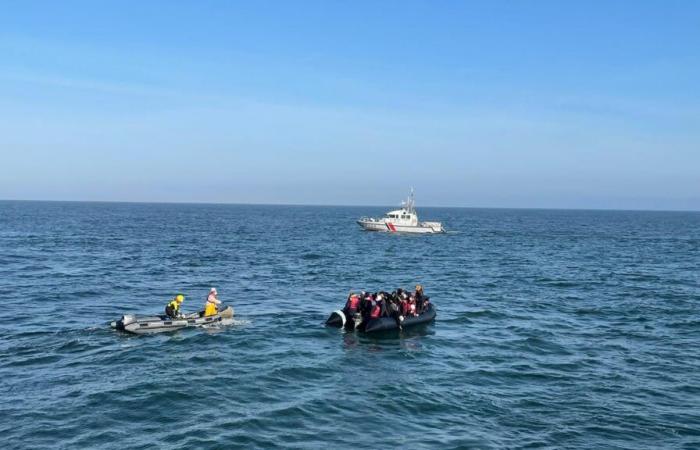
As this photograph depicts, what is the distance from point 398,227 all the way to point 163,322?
235 ft

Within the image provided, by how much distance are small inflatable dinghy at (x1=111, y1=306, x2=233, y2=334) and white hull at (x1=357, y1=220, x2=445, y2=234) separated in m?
69.1

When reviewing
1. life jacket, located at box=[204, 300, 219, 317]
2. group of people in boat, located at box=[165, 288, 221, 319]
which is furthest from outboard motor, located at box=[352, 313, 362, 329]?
→ life jacket, located at box=[204, 300, 219, 317]

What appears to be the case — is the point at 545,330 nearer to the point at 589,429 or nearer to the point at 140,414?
the point at 589,429

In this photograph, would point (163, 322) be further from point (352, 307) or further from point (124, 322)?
point (352, 307)

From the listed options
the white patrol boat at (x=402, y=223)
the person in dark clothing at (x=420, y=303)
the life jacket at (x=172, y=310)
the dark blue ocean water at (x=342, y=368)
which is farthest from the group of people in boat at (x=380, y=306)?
the white patrol boat at (x=402, y=223)

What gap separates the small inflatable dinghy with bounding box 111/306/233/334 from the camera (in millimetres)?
25781

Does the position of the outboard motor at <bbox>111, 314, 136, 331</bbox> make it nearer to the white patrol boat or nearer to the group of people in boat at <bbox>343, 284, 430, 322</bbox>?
the group of people in boat at <bbox>343, 284, 430, 322</bbox>

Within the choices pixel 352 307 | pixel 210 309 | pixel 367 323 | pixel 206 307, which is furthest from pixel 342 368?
pixel 206 307

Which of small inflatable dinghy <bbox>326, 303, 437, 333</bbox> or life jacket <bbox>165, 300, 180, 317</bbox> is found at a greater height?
life jacket <bbox>165, 300, 180, 317</bbox>

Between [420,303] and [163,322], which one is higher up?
[420,303]

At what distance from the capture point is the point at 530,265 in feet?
198

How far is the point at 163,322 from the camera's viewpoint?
2642 centimetres

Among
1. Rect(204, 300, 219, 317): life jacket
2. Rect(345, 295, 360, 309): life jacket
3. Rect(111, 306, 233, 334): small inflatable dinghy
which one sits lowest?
Rect(111, 306, 233, 334): small inflatable dinghy

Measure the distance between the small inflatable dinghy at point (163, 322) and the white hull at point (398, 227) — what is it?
69.1m
